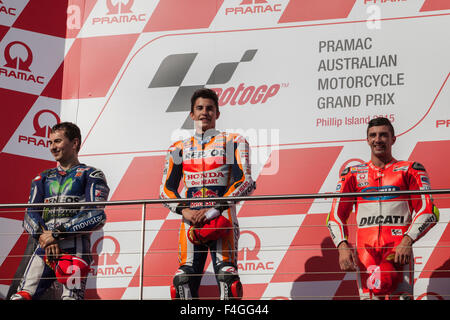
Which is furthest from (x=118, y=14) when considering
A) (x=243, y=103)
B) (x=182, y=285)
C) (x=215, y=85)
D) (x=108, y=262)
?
(x=182, y=285)

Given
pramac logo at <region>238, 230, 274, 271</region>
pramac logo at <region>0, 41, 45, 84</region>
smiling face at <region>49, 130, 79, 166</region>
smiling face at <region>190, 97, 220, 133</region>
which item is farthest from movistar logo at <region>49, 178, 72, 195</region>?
pramac logo at <region>0, 41, 45, 84</region>

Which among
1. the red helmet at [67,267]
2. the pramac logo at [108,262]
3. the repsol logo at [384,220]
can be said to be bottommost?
the red helmet at [67,267]

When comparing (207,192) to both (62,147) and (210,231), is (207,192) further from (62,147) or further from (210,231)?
(62,147)

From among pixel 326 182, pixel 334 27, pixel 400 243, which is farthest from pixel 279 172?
pixel 400 243

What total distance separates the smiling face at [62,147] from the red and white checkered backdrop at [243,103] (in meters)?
0.59

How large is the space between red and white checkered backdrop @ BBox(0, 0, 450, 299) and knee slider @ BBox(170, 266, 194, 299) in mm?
632

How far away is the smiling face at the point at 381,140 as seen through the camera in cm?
372

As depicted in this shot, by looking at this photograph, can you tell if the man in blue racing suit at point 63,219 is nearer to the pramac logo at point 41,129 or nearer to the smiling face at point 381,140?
the pramac logo at point 41,129

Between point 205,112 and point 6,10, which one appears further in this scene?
point 6,10

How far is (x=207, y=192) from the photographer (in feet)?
12.0

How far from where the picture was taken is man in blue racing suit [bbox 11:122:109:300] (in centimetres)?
358

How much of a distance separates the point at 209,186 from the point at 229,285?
534mm

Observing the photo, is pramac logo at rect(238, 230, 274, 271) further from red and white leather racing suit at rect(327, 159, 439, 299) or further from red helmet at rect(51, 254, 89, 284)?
red helmet at rect(51, 254, 89, 284)

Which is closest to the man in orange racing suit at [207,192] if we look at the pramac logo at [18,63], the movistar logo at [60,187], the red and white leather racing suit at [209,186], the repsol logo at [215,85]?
the red and white leather racing suit at [209,186]
